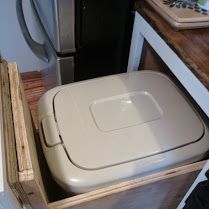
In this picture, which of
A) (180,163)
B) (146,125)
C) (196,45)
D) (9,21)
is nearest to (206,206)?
(180,163)

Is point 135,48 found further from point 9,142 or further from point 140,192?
point 9,142

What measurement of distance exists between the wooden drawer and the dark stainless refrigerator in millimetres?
285

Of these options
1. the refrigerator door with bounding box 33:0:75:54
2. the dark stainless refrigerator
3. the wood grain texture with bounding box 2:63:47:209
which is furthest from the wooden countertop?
the wood grain texture with bounding box 2:63:47:209

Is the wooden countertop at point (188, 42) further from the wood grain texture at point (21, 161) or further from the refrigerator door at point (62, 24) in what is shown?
the wood grain texture at point (21, 161)

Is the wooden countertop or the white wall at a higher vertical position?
the wooden countertop

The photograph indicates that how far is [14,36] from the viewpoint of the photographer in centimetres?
151

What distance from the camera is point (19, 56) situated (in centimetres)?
163

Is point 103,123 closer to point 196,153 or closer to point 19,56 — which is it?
point 196,153

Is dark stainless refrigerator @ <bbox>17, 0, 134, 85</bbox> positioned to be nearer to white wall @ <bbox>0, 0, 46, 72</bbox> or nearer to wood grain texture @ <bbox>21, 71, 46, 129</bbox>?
white wall @ <bbox>0, 0, 46, 72</bbox>

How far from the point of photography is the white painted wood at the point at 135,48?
0.91m

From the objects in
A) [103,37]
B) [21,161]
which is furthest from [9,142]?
[103,37]

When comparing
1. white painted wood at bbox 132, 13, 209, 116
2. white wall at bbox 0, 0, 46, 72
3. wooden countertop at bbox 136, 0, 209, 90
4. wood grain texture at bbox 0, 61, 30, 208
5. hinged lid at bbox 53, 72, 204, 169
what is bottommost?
white wall at bbox 0, 0, 46, 72

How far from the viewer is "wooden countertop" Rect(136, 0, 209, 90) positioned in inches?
24.4

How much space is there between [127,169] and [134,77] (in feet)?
1.16
